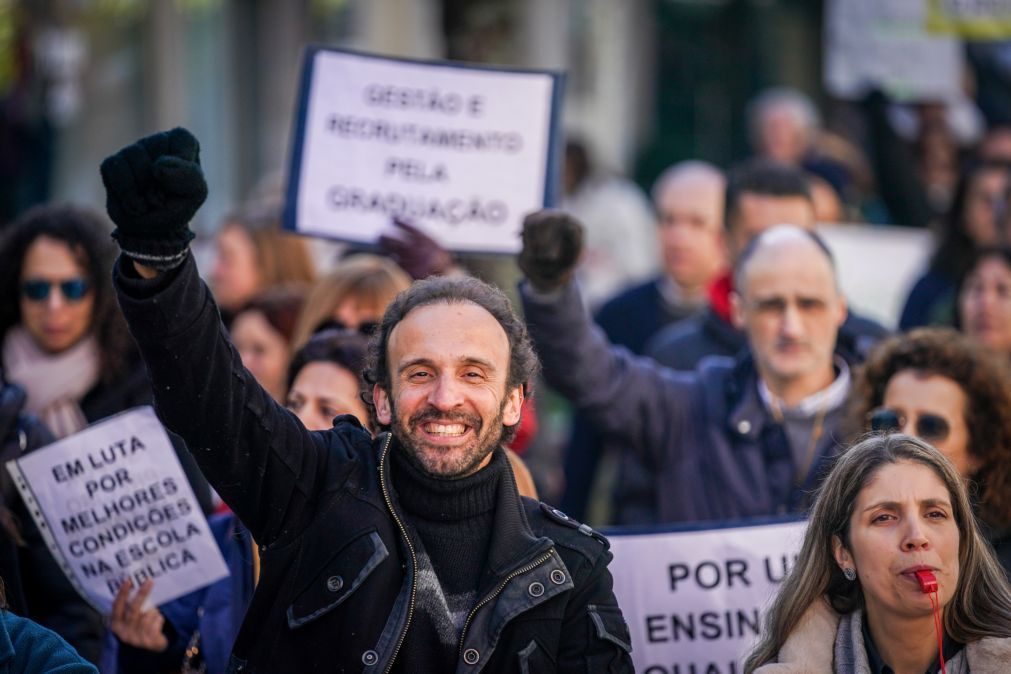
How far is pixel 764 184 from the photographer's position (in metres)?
7.69

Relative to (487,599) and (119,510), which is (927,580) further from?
(119,510)

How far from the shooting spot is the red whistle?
13.7ft

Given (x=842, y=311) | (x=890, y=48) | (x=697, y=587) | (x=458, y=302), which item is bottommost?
(x=697, y=587)

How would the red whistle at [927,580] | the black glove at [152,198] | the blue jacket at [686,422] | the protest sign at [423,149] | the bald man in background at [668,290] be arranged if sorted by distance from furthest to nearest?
1. the bald man in background at [668,290]
2. the protest sign at [423,149]
3. the blue jacket at [686,422]
4. the red whistle at [927,580]
5. the black glove at [152,198]

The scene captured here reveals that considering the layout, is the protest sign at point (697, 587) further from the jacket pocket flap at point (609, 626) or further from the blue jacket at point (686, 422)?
the jacket pocket flap at point (609, 626)

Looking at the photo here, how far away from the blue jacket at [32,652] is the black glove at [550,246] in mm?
1982

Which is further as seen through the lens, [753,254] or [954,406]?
[753,254]

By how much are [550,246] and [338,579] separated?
170 centimetres

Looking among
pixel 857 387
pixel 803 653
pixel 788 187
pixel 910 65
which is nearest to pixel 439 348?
pixel 803 653

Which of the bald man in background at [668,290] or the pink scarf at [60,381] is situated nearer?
the pink scarf at [60,381]

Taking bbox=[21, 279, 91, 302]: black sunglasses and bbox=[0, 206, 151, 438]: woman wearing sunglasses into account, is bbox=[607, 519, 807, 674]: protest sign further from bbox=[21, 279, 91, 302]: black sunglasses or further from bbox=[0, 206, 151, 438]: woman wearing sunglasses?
bbox=[21, 279, 91, 302]: black sunglasses

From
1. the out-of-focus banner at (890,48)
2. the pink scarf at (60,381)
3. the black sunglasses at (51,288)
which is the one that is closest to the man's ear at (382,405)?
the pink scarf at (60,381)

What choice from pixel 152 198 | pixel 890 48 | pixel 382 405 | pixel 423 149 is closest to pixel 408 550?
pixel 382 405

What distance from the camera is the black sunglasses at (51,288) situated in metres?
6.28
